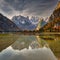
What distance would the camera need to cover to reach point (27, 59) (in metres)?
21.1

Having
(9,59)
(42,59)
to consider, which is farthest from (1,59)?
(42,59)

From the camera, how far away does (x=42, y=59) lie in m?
20.8

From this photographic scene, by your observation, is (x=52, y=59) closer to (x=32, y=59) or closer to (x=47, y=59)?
(x=47, y=59)

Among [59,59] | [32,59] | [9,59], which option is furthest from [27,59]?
[59,59]

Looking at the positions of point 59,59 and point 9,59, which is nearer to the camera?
point 59,59

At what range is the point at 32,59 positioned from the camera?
20.9m

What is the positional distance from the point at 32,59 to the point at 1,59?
3.73 m

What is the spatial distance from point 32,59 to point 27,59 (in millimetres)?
624

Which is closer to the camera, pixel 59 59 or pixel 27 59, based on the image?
pixel 59 59

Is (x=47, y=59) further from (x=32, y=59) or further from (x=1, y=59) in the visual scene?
(x=1, y=59)

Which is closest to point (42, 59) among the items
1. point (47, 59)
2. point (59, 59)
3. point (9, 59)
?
point (47, 59)

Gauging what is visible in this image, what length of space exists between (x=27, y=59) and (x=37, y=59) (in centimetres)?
121

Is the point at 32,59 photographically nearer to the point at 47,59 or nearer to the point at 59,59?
the point at 47,59

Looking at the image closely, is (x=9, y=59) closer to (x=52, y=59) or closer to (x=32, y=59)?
(x=32, y=59)
